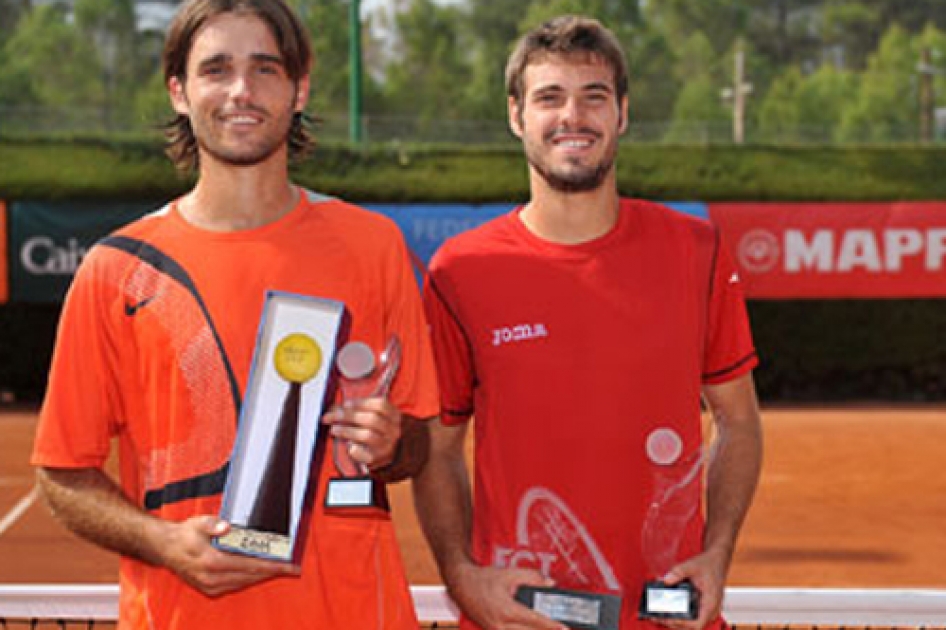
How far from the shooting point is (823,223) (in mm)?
15992

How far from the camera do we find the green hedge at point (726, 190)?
53.4 ft

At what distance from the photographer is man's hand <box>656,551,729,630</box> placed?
2674 mm

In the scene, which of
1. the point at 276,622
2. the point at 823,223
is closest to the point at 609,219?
the point at 276,622

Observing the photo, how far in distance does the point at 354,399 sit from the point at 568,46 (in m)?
0.98

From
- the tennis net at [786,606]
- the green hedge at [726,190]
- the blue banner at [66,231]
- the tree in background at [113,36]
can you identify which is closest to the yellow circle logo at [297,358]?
the tennis net at [786,606]

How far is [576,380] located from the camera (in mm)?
2805

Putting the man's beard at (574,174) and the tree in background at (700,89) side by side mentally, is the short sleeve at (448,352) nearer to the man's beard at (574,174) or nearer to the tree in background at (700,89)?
the man's beard at (574,174)

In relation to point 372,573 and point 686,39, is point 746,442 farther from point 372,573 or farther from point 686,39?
point 686,39

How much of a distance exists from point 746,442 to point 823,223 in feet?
44.9

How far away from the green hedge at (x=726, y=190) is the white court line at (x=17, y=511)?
5.92 meters

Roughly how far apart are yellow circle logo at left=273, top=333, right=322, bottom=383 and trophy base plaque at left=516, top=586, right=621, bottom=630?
2.52 feet

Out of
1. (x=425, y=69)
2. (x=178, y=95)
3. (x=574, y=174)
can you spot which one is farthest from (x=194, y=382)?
(x=425, y=69)

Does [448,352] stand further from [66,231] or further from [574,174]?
[66,231]

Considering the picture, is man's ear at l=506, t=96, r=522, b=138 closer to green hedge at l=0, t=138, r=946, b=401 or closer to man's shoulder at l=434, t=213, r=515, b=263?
man's shoulder at l=434, t=213, r=515, b=263
